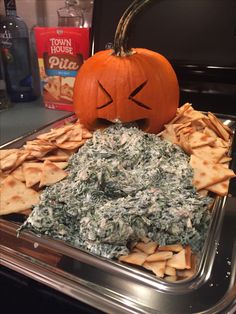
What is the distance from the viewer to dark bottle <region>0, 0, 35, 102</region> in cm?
127

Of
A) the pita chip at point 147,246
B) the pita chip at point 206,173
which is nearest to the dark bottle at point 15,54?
the pita chip at point 206,173

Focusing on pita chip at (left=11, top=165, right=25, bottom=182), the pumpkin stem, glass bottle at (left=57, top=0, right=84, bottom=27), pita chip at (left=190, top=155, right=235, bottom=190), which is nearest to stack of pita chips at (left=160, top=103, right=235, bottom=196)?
pita chip at (left=190, top=155, right=235, bottom=190)

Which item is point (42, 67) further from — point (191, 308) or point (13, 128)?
point (191, 308)

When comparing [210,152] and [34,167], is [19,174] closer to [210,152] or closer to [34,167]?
[34,167]

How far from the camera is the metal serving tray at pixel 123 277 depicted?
15.3 inches

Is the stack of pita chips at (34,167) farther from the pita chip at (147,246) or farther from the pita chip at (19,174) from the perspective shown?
the pita chip at (147,246)

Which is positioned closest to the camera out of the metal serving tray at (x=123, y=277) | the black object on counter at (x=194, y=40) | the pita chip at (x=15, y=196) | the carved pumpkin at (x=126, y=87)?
the metal serving tray at (x=123, y=277)

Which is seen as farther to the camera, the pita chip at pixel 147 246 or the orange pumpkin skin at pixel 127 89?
the orange pumpkin skin at pixel 127 89

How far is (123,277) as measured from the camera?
1.42ft

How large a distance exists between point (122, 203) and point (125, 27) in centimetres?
41

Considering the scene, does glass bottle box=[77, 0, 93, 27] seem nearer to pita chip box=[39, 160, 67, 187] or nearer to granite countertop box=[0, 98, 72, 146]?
granite countertop box=[0, 98, 72, 146]

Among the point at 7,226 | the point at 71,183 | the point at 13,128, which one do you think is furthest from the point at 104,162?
the point at 13,128

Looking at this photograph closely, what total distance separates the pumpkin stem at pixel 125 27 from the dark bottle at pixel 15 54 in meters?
0.65

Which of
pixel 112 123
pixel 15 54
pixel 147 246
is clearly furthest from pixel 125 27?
pixel 15 54
